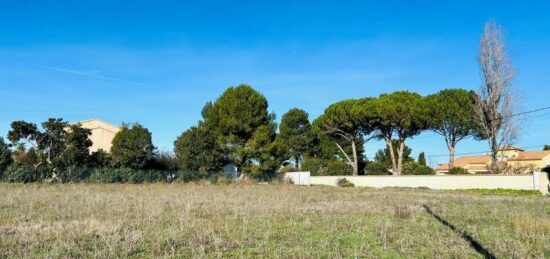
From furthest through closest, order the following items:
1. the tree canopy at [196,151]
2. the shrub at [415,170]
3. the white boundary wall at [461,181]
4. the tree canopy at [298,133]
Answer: the tree canopy at [298,133]
the shrub at [415,170]
the tree canopy at [196,151]
the white boundary wall at [461,181]

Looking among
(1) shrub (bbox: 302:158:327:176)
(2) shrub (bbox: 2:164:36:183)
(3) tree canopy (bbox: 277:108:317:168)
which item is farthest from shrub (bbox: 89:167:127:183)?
(3) tree canopy (bbox: 277:108:317:168)

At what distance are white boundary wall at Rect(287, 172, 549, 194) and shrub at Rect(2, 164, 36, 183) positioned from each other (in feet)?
76.0

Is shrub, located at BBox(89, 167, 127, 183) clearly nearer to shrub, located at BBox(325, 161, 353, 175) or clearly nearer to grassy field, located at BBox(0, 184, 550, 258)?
grassy field, located at BBox(0, 184, 550, 258)

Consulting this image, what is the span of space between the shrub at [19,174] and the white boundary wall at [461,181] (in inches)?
912

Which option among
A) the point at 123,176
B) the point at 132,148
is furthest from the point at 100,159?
the point at 123,176

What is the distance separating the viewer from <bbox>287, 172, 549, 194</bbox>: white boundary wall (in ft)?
90.8

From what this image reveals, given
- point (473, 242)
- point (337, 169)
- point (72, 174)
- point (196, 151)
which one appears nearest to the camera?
point (473, 242)

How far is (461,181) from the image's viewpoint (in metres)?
31.7

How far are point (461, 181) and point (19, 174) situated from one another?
28497 millimetres

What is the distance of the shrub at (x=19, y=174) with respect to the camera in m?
26.8

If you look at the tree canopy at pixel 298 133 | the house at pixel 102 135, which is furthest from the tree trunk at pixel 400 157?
the house at pixel 102 135

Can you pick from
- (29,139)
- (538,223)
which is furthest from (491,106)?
(29,139)

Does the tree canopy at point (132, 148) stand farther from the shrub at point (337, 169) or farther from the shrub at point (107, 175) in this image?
the shrub at point (337, 169)

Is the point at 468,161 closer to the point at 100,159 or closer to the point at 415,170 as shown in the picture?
the point at 415,170
